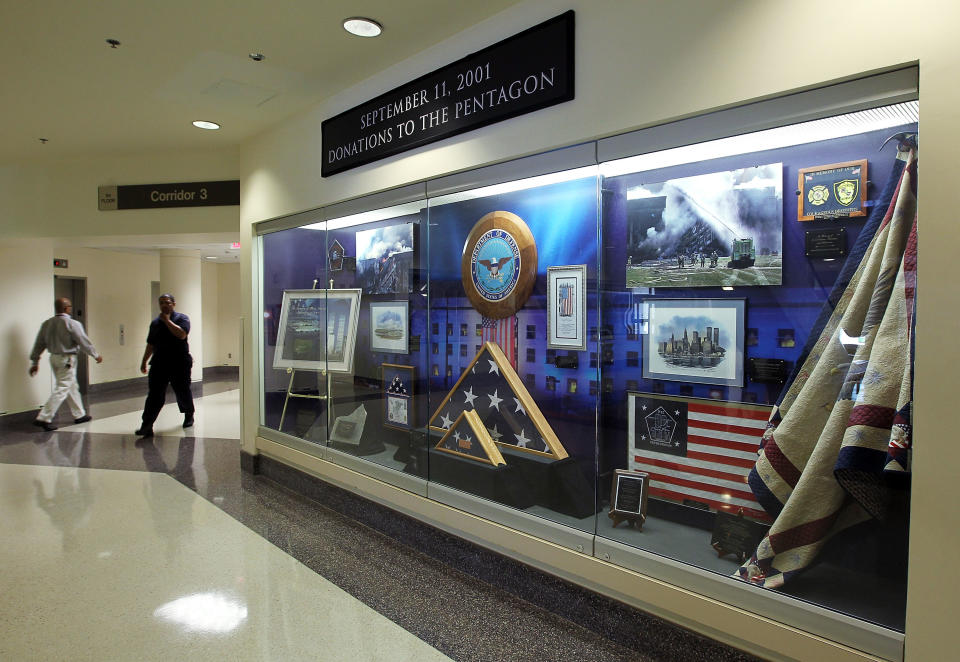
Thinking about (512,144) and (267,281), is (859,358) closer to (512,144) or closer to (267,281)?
(512,144)

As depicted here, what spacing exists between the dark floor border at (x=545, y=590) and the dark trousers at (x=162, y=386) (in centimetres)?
385

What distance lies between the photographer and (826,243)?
2.20 meters

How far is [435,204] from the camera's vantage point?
3.57 meters

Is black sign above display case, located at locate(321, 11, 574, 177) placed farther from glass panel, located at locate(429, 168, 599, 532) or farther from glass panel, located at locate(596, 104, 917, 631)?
glass panel, located at locate(596, 104, 917, 631)

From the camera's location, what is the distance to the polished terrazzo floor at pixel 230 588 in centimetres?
254

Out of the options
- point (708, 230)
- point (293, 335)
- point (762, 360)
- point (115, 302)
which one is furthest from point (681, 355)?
point (115, 302)

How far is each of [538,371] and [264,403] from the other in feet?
10.0

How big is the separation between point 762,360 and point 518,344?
137 cm

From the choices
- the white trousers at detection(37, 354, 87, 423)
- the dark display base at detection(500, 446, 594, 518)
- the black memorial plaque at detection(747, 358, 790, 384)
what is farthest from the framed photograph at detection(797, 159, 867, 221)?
the white trousers at detection(37, 354, 87, 423)

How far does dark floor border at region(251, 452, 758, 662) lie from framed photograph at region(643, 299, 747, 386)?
1.04m

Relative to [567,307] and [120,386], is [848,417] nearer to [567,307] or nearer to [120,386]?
[567,307]

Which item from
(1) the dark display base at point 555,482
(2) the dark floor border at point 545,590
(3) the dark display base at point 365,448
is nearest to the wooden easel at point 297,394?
(3) the dark display base at point 365,448

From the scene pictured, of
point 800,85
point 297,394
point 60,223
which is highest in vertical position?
point 60,223

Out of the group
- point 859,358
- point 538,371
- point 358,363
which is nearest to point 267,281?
point 358,363
